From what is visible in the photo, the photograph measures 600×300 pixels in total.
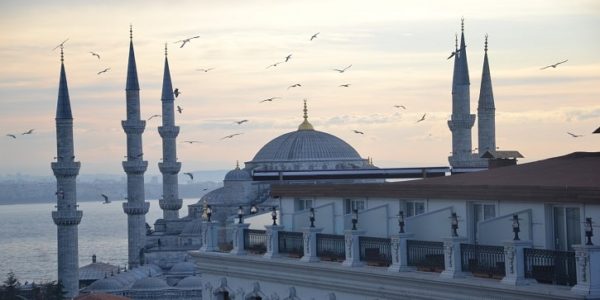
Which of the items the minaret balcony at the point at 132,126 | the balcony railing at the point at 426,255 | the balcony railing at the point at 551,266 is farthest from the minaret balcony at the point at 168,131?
the balcony railing at the point at 551,266

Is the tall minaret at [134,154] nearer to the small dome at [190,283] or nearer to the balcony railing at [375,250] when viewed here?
the small dome at [190,283]

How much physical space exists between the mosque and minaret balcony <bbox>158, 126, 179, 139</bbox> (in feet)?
0.24

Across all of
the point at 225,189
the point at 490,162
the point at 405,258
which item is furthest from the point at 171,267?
the point at 405,258

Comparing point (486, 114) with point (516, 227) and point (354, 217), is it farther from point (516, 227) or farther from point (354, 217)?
point (516, 227)

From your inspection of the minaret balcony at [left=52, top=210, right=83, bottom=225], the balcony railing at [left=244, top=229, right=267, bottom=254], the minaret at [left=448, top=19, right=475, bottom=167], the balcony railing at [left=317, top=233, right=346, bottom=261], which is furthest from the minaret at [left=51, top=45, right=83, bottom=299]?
the balcony railing at [left=317, top=233, right=346, bottom=261]

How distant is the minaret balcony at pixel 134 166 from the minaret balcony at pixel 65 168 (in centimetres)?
714

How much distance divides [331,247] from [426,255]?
2173 mm

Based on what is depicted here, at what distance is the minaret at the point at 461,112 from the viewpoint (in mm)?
72688

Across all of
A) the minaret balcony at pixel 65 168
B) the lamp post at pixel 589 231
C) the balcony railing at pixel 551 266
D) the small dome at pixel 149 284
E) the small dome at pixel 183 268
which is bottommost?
the small dome at pixel 149 284

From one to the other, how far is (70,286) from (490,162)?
6501 cm

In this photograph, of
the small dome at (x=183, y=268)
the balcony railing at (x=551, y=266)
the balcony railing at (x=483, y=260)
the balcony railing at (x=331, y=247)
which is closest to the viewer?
the balcony railing at (x=551, y=266)

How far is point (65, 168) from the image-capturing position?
86.4 m

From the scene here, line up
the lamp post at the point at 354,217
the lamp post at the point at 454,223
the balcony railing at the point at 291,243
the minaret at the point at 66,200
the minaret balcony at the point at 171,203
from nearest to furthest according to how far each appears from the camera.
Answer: the lamp post at the point at 454,223 → the lamp post at the point at 354,217 → the balcony railing at the point at 291,243 → the minaret at the point at 66,200 → the minaret balcony at the point at 171,203

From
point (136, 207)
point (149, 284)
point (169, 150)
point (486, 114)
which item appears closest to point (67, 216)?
point (149, 284)
